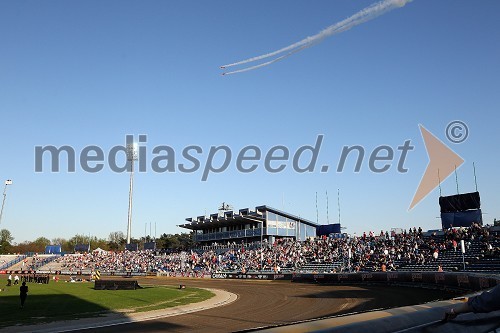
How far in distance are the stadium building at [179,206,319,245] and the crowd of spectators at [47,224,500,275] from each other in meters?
4.54

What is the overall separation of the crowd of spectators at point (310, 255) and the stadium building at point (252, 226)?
4538 millimetres

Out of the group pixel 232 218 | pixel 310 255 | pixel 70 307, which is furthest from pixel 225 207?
pixel 70 307

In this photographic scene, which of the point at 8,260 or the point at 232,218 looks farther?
the point at 8,260

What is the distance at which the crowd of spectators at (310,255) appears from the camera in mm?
45500

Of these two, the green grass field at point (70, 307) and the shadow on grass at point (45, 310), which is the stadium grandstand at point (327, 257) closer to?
the green grass field at point (70, 307)

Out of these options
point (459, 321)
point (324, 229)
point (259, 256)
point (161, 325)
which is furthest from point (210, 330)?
point (324, 229)

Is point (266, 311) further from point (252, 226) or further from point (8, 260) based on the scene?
point (8, 260)

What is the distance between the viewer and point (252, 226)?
278 ft

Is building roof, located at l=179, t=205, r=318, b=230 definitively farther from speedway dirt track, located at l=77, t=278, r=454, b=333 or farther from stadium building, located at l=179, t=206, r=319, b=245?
speedway dirt track, located at l=77, t=278, r=454, b=333

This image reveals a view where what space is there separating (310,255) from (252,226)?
25.8 meters

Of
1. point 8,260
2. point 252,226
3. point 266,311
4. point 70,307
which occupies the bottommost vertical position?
point 266,311

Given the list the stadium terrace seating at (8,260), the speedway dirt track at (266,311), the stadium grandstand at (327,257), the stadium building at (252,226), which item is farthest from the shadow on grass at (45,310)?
the stadium terrace seating at (8,260)

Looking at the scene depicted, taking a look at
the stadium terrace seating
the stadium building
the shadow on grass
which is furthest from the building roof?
the shadow on grass

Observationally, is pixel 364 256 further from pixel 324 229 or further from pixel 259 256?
pixel 324 229
